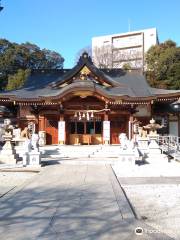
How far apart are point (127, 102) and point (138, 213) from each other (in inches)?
674

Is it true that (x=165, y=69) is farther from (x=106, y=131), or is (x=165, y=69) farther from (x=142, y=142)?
(x=142, y=142)

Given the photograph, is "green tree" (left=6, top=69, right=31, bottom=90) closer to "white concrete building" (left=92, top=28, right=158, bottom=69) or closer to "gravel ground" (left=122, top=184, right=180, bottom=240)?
"white concrete building" (left=92, top=28, right=158, bottom=69)

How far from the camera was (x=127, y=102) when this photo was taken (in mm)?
23953

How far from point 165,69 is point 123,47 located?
27.9 meters

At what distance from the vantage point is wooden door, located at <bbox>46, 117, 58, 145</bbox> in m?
25.0

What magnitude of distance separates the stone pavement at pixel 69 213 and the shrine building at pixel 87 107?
1343cm

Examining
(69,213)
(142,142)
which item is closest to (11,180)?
(69,213)

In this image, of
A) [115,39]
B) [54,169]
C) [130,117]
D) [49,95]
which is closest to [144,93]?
[130,117]

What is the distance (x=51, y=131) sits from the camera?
2509 centimetres

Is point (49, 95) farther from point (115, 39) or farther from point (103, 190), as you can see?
point (115, 39)

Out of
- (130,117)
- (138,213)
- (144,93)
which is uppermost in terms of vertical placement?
(144,93)

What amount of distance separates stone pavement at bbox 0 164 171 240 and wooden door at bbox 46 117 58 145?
1419cm

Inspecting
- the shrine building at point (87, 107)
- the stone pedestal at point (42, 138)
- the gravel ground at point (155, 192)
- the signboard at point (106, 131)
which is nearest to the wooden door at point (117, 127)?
the shrine building at point (87, 107)

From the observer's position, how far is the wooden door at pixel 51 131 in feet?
82.2
